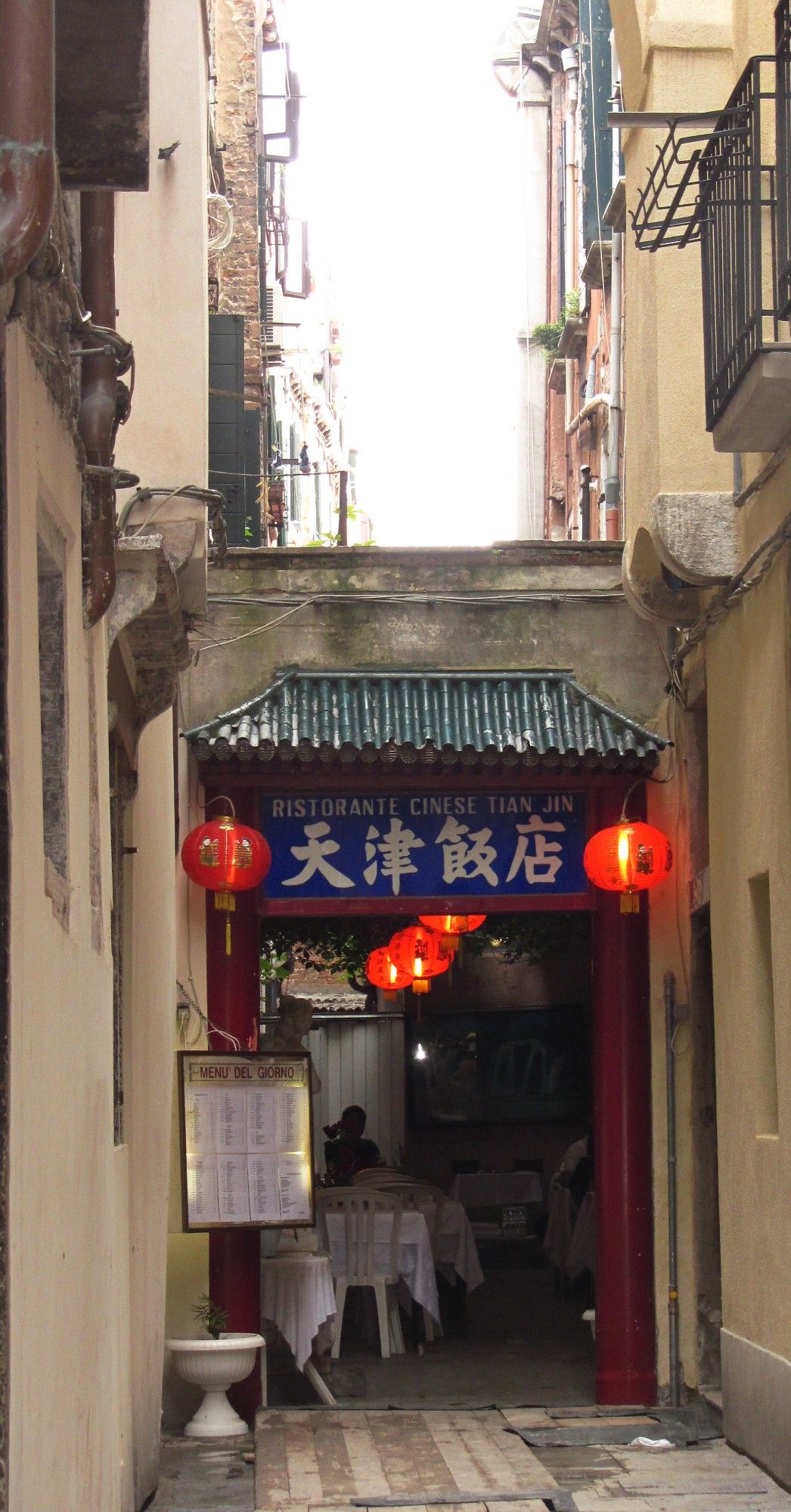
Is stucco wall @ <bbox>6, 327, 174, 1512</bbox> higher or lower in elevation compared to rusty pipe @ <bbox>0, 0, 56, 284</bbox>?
lower

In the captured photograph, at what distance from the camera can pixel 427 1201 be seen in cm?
1623

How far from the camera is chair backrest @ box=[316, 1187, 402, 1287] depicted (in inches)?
583

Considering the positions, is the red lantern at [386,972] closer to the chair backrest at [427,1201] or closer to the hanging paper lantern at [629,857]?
the chair backrest at [427,1201]

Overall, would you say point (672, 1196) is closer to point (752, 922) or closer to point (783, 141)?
point (752, 922)

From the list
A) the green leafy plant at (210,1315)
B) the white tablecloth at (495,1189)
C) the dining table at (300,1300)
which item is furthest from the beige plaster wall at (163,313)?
the white tablecloth at (495,1189)

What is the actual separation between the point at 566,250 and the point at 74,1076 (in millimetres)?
20916

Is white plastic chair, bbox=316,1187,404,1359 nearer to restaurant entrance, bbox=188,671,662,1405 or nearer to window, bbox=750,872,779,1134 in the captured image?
restaurant entrance, bbox=188,671,662,1405

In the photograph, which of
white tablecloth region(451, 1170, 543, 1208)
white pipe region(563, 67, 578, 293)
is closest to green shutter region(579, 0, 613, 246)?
white pipe region(563, 67, 578, 293)

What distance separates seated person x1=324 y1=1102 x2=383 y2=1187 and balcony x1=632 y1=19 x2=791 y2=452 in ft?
32.3

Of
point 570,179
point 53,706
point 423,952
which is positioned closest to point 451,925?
point 423,952

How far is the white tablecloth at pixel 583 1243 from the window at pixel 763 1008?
265 inches

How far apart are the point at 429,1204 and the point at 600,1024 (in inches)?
153

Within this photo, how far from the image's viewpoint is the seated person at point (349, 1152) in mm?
17578

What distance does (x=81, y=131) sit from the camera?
19.7 ft
